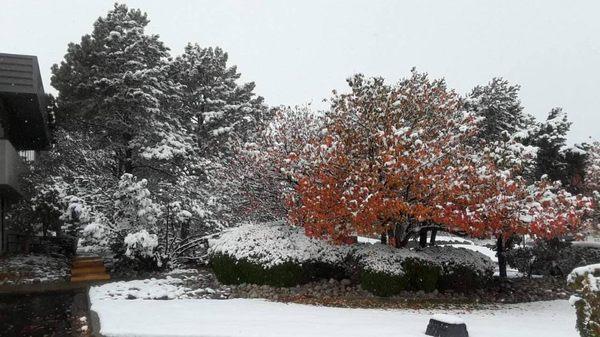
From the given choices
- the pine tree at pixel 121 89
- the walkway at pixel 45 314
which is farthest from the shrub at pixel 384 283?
the pine tree at pixel 121 89

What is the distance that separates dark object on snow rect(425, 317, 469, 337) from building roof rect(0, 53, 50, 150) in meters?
16.3

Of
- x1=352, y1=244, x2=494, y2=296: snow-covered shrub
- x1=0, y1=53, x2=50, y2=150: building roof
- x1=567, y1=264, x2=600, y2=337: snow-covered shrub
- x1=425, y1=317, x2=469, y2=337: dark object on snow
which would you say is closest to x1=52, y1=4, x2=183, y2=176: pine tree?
x1=0, y1=53, x2=50, y2=150: building roof

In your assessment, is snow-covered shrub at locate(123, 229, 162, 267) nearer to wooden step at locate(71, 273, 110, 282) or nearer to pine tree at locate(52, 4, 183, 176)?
wooden step at locate(71, 273, 110, 282)

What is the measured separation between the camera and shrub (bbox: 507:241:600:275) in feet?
60.0

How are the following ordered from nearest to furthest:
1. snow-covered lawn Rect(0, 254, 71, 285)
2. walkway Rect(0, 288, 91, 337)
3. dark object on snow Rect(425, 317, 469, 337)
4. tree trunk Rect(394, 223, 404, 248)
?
dark object on snow Rect(425, 317, 469, 337)
walkway Rect(0, 288, 91, 337)
tree trunk Rect(394, 223, 404, 248)
snow-covered lawn Rect(0, 254, 71, 285)

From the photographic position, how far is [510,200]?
12883mm

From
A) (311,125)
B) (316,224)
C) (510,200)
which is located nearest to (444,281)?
(510,200)

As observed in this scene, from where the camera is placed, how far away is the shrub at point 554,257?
1829 cm

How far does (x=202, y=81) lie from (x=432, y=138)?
17429 millimetres

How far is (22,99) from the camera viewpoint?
64.5 feet

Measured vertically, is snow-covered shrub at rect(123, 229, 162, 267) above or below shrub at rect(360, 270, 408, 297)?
above

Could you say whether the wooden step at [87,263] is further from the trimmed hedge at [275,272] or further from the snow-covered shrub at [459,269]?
the snow-covered shrub at [459,269]

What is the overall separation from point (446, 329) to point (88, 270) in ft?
46.6

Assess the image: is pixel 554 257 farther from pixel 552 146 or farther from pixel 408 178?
pixel 408 178
